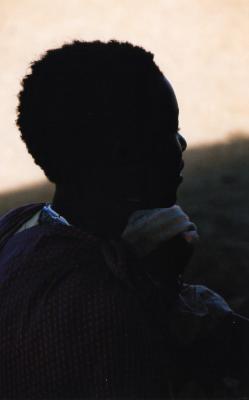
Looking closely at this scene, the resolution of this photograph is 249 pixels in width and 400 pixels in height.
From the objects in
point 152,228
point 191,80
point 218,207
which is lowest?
point 218,207

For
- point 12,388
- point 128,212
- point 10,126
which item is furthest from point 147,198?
point 10,126

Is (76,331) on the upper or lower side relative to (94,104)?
lower

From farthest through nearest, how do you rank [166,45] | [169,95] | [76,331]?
[166,45] < [169,95] < [76,331]

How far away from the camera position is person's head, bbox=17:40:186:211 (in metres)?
1.28

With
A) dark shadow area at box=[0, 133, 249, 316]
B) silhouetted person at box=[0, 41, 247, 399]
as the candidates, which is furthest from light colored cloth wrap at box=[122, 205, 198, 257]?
dark shadow area at box=[0, 133, 249, 316]

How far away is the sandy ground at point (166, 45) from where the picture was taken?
4.55 meters

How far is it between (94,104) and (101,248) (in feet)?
1.23

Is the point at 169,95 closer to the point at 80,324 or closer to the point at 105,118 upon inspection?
the point at 105,118

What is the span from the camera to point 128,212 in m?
1.40

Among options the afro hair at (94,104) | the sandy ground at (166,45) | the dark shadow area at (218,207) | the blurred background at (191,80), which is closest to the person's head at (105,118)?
the afro hair at (94,104)

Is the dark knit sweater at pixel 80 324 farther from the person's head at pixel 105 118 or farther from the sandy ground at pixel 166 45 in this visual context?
the sandy ground at pixel 166 45

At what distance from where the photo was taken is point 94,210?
138cm

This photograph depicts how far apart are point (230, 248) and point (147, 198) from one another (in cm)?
165

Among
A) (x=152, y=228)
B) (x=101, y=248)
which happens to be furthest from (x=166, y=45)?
(x=101, y=248)
